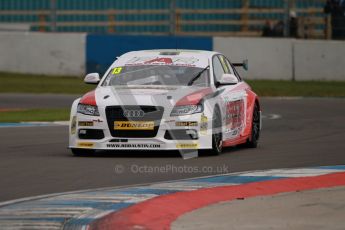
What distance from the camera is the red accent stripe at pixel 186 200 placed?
9.09 m

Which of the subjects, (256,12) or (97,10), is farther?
(97,10)

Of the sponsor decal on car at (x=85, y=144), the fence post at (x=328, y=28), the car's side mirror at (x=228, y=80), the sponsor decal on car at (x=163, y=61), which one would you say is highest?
the sponsor decal on car at (x=163, y=61)

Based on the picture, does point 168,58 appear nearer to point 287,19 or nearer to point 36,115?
point 36,115

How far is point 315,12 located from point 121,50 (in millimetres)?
5780

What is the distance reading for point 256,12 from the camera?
114 feet

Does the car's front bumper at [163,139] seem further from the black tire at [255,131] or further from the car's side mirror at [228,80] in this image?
the black tire at [255,131]

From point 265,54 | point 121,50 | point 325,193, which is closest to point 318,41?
point 265,54

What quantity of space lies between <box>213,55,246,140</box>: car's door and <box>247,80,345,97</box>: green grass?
1309 cm

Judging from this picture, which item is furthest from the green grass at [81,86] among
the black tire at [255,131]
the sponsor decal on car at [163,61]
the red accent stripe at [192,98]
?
the red accent stripe at [192,98]

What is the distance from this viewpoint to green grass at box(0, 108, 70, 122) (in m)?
21.5

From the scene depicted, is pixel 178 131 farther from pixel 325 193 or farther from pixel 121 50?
pixel 121 50

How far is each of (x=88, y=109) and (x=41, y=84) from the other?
57.7 feet

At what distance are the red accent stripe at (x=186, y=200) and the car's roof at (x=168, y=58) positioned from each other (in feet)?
12.1

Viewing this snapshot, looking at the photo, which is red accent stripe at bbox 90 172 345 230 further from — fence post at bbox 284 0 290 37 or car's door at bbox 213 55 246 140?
fence post at bbox 284 0 290 37
